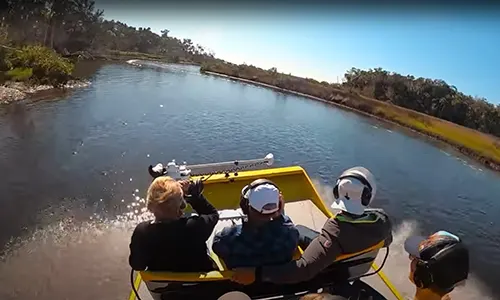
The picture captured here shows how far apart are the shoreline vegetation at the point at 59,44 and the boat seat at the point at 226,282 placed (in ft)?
49.2

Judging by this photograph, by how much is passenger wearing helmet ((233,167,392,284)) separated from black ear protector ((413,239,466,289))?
148 cm

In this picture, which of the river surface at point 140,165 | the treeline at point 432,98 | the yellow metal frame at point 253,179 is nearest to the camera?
the yellow metal frame at point 253,179

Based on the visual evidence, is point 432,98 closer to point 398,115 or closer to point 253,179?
point 398,115

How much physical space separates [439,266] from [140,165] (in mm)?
9623

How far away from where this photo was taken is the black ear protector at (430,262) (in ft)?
6.48

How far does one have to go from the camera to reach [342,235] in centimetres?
365

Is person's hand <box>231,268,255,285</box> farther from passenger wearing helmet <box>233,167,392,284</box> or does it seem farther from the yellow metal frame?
the yellow metal frame

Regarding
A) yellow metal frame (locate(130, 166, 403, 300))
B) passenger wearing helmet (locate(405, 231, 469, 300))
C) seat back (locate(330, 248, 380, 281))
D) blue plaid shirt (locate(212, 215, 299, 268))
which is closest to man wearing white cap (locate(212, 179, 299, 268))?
blue plaid shirt (locate(212, 215, 299, 268))

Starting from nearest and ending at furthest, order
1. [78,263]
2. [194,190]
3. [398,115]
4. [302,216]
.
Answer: [194,190], [302,216], [78,263], [398,115]

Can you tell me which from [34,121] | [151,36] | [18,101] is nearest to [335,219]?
[34,121]

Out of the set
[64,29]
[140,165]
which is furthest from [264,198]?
[64,29]

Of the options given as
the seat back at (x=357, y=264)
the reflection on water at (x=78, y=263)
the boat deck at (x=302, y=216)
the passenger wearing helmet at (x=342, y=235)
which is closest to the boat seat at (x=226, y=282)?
the seat back at (x=357, y=264)

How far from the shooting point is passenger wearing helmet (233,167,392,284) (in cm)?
356

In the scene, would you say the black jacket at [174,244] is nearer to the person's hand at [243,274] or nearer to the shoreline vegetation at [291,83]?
the person's hand at [243,274]
